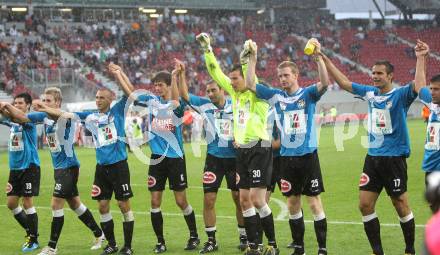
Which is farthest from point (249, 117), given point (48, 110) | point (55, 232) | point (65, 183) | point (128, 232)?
point (55, 232)

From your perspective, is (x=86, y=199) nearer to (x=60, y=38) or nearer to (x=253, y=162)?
(x=253, y=162)

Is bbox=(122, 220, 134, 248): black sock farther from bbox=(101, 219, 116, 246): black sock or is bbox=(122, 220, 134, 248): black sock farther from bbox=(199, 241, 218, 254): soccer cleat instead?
bbox=(199, 241, 218, 254): soccer cleat

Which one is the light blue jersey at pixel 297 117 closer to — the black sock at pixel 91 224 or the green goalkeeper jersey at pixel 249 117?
the green goalkeeper jersey at pixel 249 117

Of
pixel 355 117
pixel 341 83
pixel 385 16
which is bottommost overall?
pixel 355 117

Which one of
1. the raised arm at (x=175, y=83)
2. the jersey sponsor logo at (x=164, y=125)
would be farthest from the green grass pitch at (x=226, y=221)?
the raised arm at (x=175, y=83)

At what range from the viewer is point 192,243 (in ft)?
32.0

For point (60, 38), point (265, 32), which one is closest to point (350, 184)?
point (60, 38)

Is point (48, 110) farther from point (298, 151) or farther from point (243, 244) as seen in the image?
point (298, 151)

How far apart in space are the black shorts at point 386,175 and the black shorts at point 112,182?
10.1 ft

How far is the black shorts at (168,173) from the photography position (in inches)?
387

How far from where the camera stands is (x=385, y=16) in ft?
201

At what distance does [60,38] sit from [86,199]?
30653mm

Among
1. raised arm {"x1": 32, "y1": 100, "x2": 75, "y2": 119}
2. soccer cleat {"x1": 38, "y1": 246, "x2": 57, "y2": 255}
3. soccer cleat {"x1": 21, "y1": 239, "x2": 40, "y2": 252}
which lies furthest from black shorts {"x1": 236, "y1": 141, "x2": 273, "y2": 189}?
soccer cleat {"x1": 21, "y1": 239, "x2": 40, "y2": 252}

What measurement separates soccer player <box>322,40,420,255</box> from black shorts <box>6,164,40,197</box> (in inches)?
190
